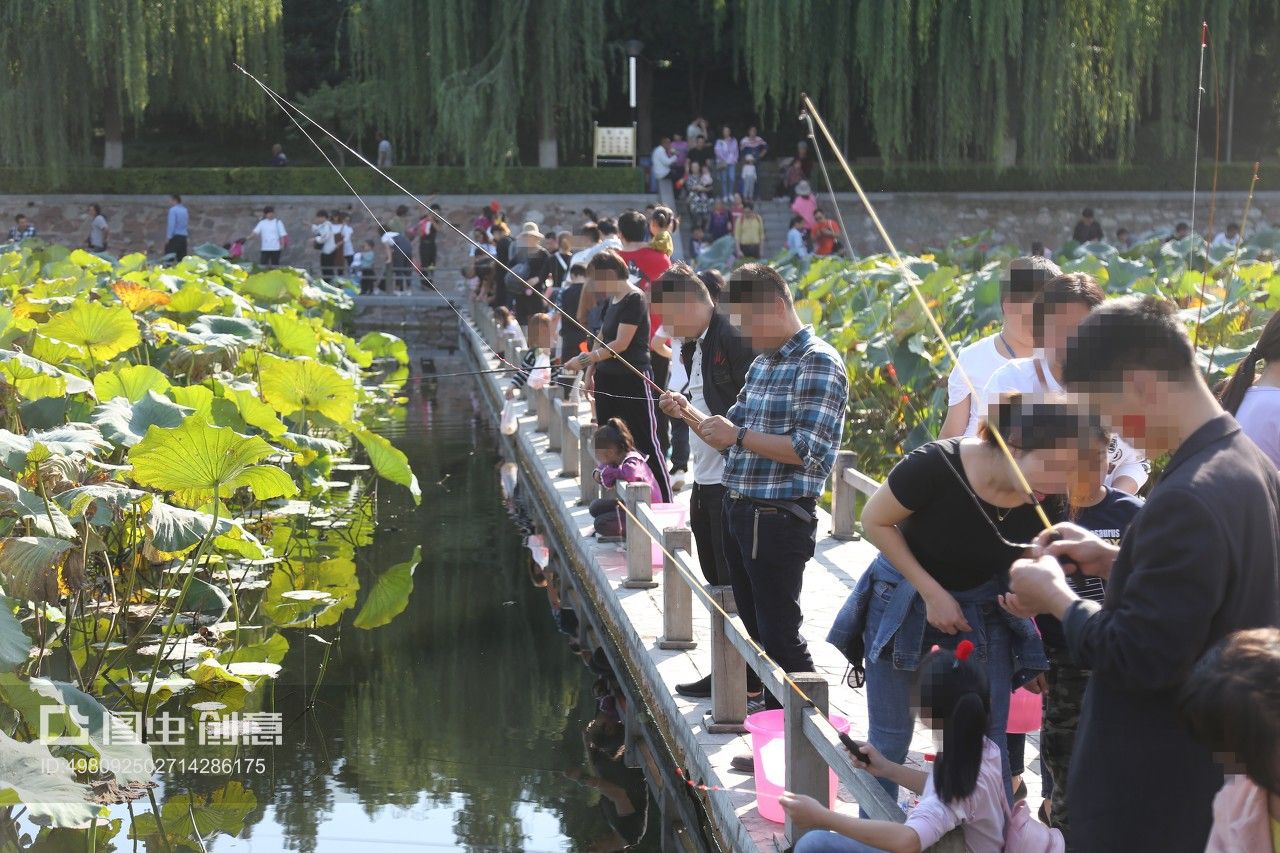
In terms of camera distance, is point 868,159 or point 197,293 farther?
point 868,159

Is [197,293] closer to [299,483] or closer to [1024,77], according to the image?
[299,483]

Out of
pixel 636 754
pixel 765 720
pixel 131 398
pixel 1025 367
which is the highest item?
pixel 1025 367

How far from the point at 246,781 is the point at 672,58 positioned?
2567 centimetres

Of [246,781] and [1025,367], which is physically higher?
[1025,367]

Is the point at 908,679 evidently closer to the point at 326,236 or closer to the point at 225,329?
the point at 225,329

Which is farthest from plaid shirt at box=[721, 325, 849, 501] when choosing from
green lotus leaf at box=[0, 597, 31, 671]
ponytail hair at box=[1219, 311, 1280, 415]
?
green lotus leaf at box=[0, 597, 31, 671]

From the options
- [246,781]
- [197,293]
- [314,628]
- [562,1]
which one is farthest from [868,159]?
[246,781]

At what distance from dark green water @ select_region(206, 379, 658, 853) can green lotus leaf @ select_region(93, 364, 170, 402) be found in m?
1.31

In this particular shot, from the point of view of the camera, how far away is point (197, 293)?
11.9m

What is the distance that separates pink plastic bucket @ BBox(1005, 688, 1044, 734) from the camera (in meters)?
3.91

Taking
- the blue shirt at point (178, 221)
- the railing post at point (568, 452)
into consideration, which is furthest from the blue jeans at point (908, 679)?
the blue shirt at point (178, 221)

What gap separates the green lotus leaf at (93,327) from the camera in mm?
8109

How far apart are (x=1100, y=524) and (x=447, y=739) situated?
3381 millimetres

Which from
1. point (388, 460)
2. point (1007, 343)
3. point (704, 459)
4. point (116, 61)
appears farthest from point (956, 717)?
point (116, 61)
